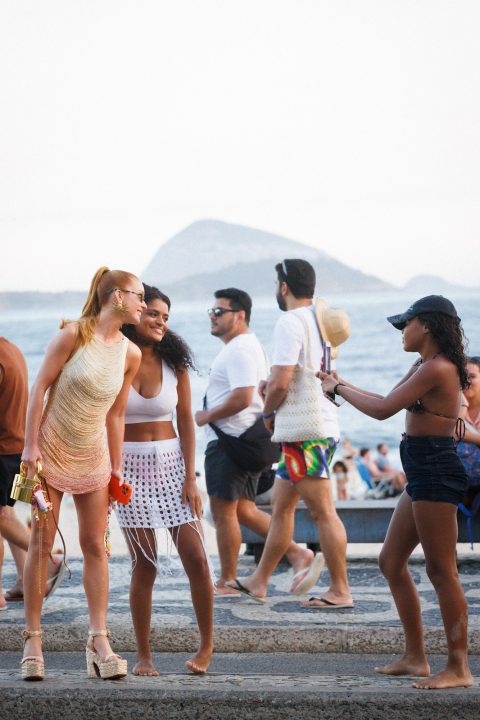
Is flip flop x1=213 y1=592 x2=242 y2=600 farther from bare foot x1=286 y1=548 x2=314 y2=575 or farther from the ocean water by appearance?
the ocean water

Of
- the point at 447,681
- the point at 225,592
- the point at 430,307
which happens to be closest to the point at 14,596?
the point at 225,592

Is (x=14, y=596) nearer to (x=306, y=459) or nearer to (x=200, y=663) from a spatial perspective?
(x=306, y=459)

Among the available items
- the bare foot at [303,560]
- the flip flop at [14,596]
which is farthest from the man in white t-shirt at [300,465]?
the flip flop at [14,596]

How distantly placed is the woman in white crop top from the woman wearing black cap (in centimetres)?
82

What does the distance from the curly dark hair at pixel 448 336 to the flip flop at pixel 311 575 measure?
100 inches

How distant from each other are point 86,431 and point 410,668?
1.84 m

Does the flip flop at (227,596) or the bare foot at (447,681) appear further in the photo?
the flip flop at (227,596)

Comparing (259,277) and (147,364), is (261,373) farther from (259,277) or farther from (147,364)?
(259,277)

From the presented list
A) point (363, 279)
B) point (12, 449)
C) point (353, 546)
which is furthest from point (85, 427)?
point (363, 279)

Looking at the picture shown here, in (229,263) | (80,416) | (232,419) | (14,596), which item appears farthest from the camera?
(229,263)

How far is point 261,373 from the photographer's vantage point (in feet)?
26.7

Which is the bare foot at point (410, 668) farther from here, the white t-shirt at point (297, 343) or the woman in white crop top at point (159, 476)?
the white t-shirt at point (297, 343)

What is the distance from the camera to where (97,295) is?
5.68 m

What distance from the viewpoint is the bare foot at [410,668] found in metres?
5.59
